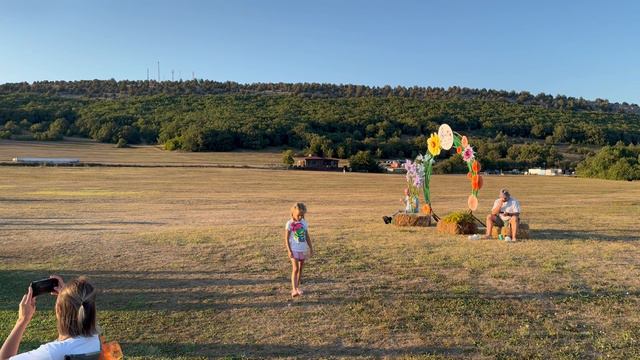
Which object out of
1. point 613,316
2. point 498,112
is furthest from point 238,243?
point 498,112

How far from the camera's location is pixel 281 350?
666cm

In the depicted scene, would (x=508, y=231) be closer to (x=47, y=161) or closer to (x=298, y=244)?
(x=298, y=244)

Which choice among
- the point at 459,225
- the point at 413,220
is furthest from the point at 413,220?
the point at 459,225

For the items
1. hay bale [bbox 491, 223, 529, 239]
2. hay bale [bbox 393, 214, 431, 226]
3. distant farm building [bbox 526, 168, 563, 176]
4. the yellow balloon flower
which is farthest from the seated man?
distant farm building [bbox 526, 168, 563, 176]

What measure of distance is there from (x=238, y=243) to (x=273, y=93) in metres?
146

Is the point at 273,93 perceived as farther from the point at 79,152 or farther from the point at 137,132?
the point at 79,152

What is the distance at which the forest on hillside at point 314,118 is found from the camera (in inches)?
3098

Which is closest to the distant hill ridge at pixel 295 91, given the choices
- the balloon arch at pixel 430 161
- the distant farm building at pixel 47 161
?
the distant farm building at pixel 47 161

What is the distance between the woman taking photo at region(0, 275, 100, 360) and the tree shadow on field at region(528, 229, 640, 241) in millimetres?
12987

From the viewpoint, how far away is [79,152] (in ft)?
217

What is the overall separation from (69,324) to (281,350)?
3.45 m

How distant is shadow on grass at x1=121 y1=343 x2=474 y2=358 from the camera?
21.3 feet

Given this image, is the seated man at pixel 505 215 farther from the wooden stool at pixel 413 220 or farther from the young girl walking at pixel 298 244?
the young girl walking at pixel 298 244

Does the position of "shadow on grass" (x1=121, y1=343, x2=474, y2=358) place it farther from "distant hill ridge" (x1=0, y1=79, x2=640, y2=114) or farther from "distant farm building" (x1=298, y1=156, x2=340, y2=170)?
"distant hill ridge" (x1=0, y1=79, x2=640, y2=114)
